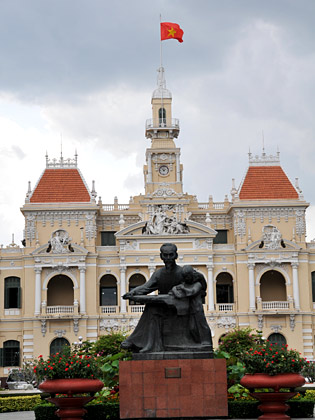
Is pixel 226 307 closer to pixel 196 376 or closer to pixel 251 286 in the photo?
pixel 251 286

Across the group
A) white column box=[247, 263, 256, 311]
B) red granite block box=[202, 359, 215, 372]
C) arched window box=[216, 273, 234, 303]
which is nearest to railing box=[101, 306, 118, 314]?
arched window box=[216, 273, 234, 303]

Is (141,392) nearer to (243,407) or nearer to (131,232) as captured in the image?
(243,407)

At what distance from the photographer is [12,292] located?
58.0 m

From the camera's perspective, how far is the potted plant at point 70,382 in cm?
1822

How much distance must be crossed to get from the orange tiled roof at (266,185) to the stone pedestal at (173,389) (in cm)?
4310

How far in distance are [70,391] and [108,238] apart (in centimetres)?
4322

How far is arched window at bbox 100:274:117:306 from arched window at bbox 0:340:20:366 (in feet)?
24.8

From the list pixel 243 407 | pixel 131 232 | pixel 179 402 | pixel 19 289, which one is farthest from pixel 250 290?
pixel 179 402

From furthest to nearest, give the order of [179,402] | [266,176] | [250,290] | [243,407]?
[266,176]
[250,290]
[243,407]
[179,402]

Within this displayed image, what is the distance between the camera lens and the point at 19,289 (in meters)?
57.8

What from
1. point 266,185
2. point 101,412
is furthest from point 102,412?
point 266,185

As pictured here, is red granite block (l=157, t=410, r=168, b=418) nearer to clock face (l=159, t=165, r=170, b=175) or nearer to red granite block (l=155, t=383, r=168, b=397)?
red granite block (l=155, t=383, r=168, b=397)

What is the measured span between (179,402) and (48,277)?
40.8 meters

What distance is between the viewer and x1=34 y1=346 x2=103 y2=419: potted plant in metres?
18.2
